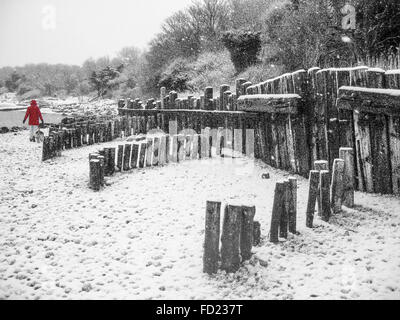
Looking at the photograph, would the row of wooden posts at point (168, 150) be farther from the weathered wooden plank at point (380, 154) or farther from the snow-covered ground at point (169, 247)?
the weathered wooden plank at point (380, 154)

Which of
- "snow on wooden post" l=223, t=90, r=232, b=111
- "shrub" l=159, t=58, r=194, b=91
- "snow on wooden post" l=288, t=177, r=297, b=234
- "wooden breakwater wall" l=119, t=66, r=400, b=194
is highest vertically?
"shrub" l=159, t=58, r=194, b=91

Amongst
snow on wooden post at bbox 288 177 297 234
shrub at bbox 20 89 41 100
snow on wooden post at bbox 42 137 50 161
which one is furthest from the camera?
shrub at bbox 20 89 41 100

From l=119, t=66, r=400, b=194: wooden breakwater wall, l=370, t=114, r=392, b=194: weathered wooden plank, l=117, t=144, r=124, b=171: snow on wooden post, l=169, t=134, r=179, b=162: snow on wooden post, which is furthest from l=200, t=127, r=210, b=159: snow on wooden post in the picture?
l=370, t=114, r=392, b=194: weathered wooden plank

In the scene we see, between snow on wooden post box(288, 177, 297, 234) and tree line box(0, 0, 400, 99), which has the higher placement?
tree line box(0, 0, 400, 99)

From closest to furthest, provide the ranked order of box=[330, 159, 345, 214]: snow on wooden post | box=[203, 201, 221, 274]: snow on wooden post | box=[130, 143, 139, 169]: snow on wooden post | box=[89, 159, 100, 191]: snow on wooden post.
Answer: box=[203, 201, 221, 274]: snow on wooden post
box=[330, 159, 345, 214]: snow on wooden post
box=[89, 159, 100, 191]: snow on wooden post
box=[130, 143, 139, 169]: snow on wooden post

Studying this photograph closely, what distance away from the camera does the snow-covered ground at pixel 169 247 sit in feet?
10.0

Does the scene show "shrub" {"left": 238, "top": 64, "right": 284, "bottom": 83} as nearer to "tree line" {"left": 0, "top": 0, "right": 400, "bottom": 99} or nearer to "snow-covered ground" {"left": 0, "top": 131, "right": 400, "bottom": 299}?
"tree line" {"left": 0, "top": 0, "right": 400, "bottom": 99}

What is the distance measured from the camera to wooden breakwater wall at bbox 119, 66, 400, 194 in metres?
4.64

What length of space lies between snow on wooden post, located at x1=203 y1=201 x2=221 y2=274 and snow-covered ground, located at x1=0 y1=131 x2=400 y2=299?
0.14 metres

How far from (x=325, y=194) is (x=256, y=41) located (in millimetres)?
16419

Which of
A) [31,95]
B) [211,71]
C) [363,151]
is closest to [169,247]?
[363,151]

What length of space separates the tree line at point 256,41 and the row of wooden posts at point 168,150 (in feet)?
18.8
